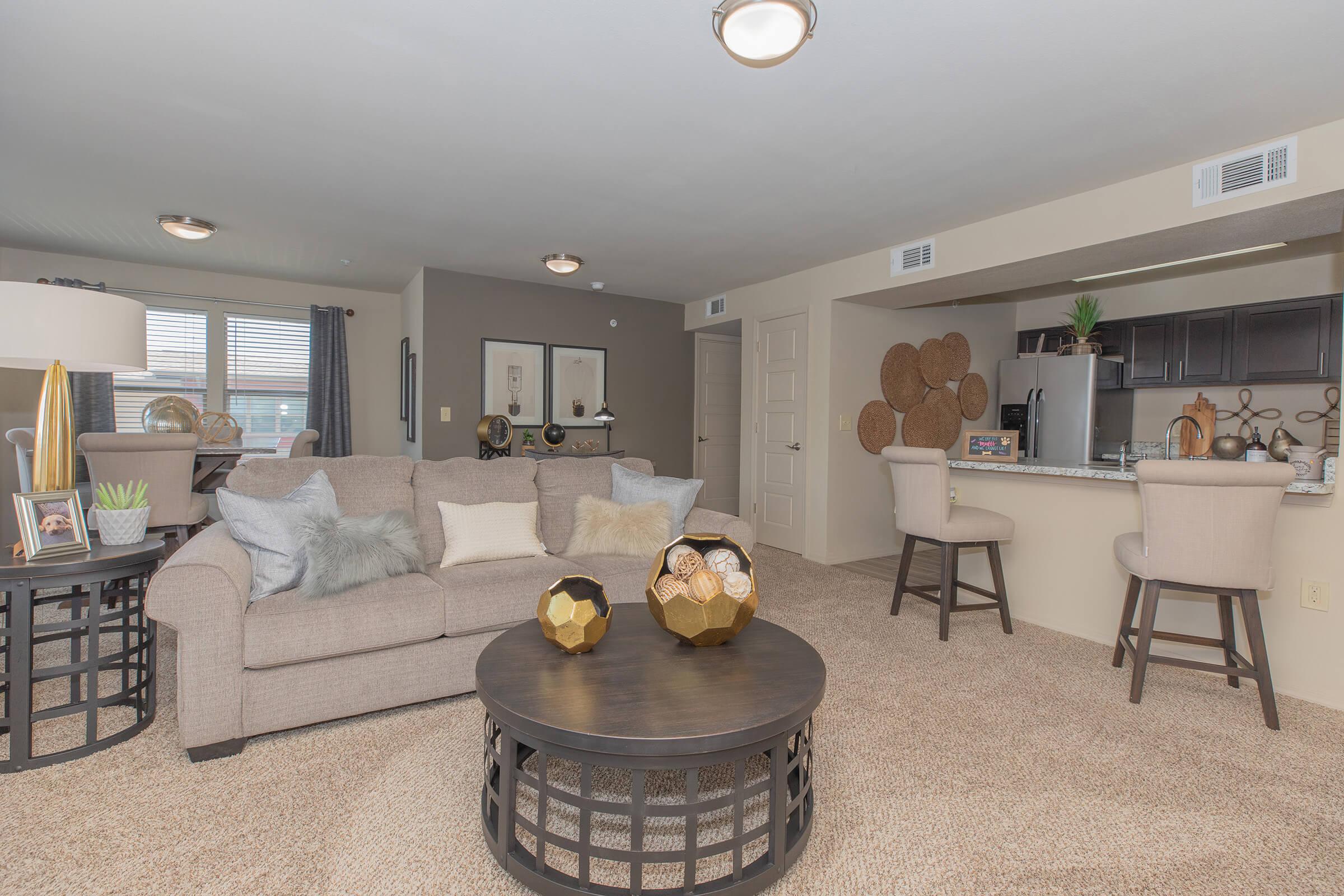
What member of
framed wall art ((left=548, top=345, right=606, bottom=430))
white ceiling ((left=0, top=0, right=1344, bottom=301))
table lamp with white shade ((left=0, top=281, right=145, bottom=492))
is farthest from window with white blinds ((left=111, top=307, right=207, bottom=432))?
table lamp with white shade ((left=0, top=281, right=145, bottom=492))

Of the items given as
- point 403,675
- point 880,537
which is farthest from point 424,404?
point 880,537

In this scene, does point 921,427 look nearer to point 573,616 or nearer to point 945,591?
point 945,591

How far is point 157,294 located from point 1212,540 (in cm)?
722

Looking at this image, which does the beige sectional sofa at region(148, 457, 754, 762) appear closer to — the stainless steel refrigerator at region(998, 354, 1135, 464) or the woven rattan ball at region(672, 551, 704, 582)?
the woven rattan ball at region(672, 551, 704, 582)

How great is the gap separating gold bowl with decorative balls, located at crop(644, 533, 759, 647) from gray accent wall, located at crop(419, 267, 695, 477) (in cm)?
399

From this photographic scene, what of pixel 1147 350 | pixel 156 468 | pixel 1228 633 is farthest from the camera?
pixel 1147 350

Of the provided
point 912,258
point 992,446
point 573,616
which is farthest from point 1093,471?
point 573,616

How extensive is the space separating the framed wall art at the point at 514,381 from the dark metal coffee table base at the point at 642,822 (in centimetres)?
436

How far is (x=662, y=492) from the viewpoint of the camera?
334 centimetres

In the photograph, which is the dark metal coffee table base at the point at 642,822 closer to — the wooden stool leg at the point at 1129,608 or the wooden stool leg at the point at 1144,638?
the wooden stool leg at the point at 1144,638

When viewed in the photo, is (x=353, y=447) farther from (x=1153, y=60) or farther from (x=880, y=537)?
(x=1153, y=60)

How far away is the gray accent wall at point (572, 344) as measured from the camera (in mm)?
5383

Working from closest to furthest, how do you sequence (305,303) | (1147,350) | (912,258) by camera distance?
(912,258) < (1147,350) < (305,303)

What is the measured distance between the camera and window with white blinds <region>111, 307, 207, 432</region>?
5.32m
